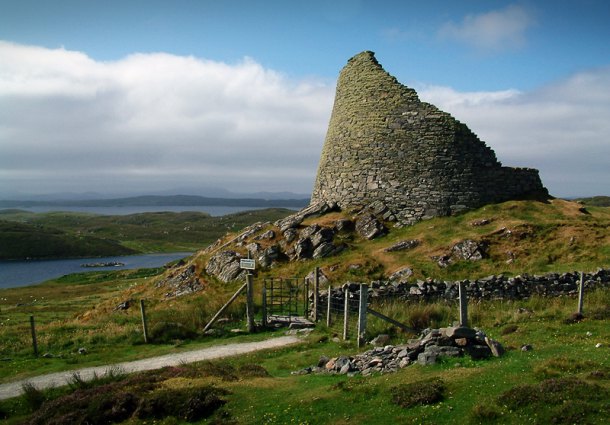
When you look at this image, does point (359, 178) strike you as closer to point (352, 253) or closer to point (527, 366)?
point (352, 253)

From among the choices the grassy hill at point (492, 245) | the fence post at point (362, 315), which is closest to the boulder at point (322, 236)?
the grassy hill at point (492, 245)

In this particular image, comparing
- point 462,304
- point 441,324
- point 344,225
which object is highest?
point 344,225

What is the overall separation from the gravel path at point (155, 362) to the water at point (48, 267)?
240 feet

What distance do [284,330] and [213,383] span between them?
7.85 m

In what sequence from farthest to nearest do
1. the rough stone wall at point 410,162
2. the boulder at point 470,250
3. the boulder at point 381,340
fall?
the rough stone wall at point 410,162, the boulder at point 470,250, the boulder at point 381,340

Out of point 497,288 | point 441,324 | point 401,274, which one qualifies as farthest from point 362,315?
point 401,274

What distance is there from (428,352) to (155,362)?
9.72 meters

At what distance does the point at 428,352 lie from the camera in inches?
482

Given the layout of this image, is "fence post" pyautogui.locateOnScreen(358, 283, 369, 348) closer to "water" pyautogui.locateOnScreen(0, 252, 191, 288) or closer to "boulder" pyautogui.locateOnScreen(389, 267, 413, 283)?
"boulder" pyautogui.locateOnScreen(389, 267, 413, 283)

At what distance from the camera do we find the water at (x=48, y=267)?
285 ft

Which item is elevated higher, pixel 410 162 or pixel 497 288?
pixel 410 162

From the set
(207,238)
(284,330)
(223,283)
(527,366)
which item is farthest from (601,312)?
(207,238)

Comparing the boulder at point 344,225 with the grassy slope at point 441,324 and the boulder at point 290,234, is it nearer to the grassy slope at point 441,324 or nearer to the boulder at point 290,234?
the grassy slope at point 441,324

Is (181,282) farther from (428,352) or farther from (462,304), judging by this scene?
(428,352)
